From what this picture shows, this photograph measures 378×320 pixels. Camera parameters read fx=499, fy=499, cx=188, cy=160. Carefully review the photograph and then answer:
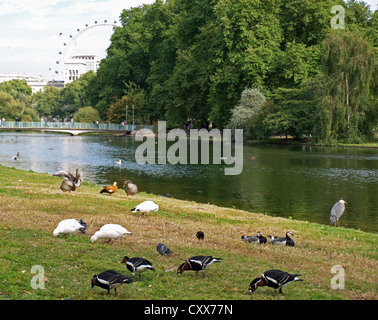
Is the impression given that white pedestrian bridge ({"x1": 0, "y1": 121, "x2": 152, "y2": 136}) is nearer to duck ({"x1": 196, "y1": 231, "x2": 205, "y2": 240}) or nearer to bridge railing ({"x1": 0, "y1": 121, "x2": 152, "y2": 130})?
bridge railing ({"x1": 0, "y1": 121, "x2": 152, "y2": 130})

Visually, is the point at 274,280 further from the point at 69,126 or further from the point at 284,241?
the point at 69,126

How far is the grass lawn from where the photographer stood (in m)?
7.66

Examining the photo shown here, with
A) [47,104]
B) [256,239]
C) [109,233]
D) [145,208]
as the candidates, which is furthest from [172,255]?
[47,104]

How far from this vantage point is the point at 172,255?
9.59 metres

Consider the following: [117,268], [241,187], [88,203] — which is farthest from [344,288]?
[241,187]

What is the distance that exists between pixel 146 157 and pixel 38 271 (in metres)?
36.0

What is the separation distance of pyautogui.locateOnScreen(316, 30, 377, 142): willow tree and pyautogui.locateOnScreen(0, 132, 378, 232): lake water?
5.00m

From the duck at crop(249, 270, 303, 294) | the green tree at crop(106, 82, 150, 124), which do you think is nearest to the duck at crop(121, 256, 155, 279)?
the duck at crop(249, 270, 303, 294)

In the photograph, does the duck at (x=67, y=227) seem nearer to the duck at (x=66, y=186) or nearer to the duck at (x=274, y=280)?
the duck at (x=274, y=280)

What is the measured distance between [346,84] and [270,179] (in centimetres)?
2353

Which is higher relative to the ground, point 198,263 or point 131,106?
point 131,106

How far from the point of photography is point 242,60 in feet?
188

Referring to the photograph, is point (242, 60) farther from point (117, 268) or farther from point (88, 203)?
A: point (117, 268)

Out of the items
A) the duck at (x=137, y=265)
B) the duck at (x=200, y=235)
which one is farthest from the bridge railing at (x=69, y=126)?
the duck at (x=137, y=265)
